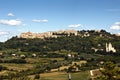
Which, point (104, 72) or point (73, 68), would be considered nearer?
point (104, 72)

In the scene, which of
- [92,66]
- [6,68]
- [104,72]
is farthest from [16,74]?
[104,72]

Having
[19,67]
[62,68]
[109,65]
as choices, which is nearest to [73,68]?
[62,68]

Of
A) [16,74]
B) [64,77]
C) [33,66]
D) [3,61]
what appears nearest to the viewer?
[64,77]

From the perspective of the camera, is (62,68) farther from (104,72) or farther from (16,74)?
(104,72)

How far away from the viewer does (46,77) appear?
12350cm

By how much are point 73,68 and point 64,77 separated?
81.4 feet

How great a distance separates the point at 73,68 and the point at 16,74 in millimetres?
27315

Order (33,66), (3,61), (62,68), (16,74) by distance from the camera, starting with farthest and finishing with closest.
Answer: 1. (3,61)
2. (33,66)
3. (62,68)
4. (16,74)

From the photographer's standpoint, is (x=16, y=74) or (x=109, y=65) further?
(x=16, y=74)

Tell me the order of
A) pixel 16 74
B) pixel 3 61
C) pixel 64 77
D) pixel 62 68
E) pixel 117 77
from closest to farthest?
1. pixel 117 77
2. pixel 64 77
3. pixel 16 74
4. pixel 62 68
5. pixel 3 61

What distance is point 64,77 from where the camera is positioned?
396 feet

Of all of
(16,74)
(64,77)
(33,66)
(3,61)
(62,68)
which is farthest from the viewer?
(3,61)

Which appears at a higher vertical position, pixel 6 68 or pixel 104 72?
pixel 104 72

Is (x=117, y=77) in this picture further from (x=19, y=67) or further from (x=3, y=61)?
(x=3, y=61)
